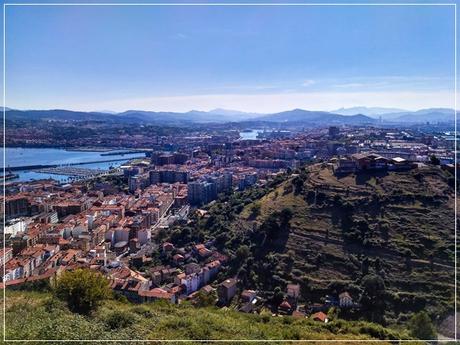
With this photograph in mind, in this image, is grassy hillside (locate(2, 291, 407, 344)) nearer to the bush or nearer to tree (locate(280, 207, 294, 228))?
the bush

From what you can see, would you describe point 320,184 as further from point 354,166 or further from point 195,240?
point 195,240

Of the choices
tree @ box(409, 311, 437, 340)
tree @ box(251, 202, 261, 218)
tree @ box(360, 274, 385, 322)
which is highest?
tree @ box(251, 202, 261, 218)

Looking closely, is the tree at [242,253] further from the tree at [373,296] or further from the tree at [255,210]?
the tree at [373,296]

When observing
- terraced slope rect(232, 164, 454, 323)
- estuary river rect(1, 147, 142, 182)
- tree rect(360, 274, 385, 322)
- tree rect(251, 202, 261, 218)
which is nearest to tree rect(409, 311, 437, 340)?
terraced slope rect(232, 164, 454, 323)

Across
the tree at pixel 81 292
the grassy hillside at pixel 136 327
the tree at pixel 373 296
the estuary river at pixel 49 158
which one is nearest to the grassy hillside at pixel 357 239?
the tree at pixel 373 296

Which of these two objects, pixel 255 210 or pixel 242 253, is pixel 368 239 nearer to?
pixel 242 253

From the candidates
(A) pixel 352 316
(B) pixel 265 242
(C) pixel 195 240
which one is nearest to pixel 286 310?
(A) pixel 352 316
